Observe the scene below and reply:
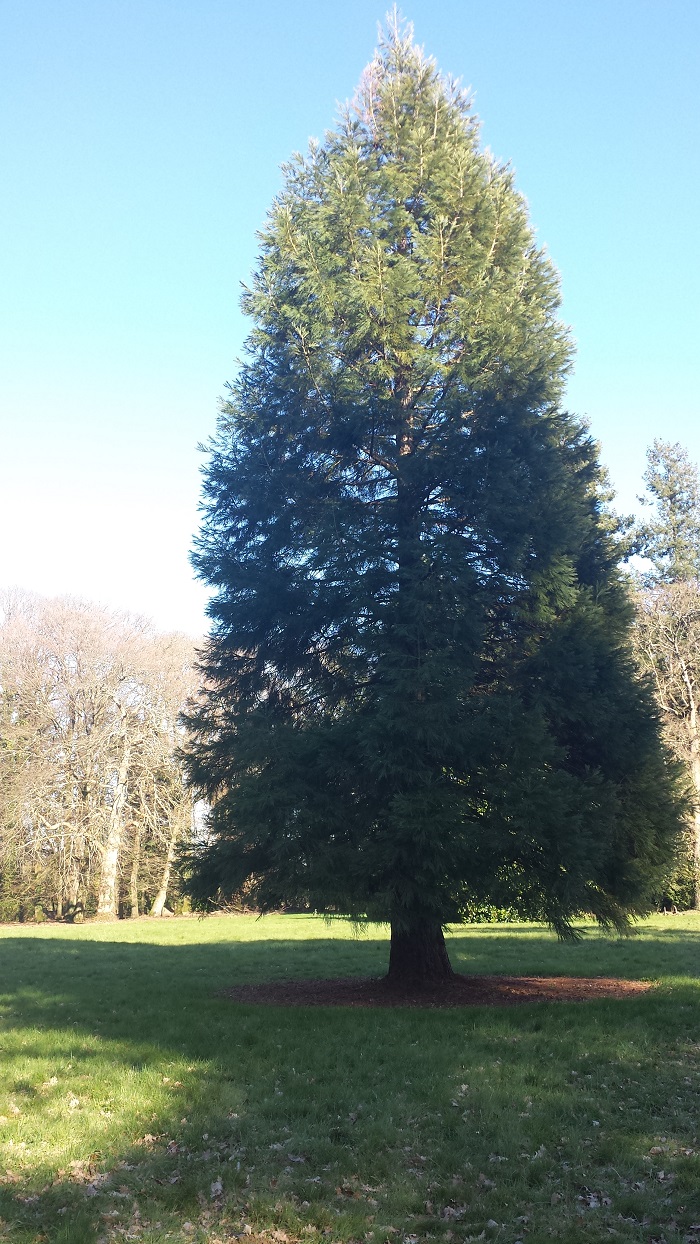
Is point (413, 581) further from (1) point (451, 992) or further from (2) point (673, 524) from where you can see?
(2) point (673, 524)

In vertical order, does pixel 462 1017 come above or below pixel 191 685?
below

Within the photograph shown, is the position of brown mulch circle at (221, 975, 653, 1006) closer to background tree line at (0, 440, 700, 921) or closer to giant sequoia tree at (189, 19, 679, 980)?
giant sequoia tree at (189, 19, 679, 980)

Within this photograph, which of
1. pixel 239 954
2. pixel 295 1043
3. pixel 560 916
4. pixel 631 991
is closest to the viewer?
pixel 295 1043

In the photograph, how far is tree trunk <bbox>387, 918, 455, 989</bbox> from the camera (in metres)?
11.3

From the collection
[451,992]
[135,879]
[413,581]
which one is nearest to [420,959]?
[451,992]

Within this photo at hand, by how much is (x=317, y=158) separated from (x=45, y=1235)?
1414cm

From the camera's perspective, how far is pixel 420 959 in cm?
1142

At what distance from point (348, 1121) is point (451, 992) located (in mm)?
5034

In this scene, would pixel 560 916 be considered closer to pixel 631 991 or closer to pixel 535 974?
pixel 631 991

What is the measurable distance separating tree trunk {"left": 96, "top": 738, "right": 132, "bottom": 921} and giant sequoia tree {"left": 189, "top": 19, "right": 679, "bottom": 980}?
69.3 feet

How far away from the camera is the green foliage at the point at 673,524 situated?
36969 mm

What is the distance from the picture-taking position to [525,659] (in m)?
11.2

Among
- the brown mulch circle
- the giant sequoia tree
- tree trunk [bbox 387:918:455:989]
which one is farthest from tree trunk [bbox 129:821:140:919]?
tree trunk [bbox 387:918:455:989]

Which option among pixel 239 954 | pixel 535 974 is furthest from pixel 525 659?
pixel 239 954
